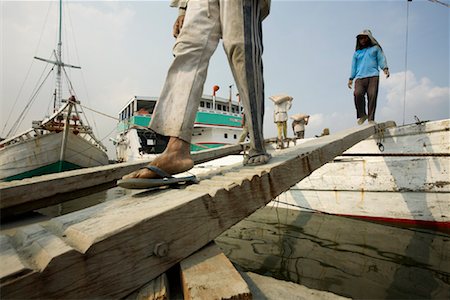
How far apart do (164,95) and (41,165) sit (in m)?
9.03

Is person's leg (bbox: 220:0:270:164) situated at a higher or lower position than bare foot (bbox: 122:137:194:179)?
higher

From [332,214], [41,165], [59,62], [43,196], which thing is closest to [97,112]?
[41,165]

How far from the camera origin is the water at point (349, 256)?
186 cm

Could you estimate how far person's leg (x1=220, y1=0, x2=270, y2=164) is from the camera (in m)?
1.59

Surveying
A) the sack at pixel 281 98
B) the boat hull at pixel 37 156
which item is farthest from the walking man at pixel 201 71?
the boat hull at pixel 37 156

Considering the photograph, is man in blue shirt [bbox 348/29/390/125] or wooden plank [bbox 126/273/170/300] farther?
man in blue shirt [bbox 348/29/390/125]

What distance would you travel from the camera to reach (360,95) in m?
4.61

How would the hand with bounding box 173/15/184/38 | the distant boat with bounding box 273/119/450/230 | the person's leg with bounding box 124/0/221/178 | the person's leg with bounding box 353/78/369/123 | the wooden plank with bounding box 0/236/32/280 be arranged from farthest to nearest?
the person's leg with bounding box 353/78/369/123
the distant boat with bounding box 273/119/450/230
the hand with bounding box 173/15/184/38
the person's leg with bounding box 124/0/221/178
the wooden plank with bounding box 0/236/32/280

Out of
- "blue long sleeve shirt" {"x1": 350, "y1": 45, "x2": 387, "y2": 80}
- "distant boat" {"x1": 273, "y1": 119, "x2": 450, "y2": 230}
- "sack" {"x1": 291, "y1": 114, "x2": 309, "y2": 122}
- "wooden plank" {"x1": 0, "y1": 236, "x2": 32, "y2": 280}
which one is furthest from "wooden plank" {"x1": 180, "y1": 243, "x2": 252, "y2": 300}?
"sack" {"x1": 291, "y1": 114, "x2": 309, "y2": 122}

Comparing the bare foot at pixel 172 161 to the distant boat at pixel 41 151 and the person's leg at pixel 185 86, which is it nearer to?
the person's leg at pixel 185 86

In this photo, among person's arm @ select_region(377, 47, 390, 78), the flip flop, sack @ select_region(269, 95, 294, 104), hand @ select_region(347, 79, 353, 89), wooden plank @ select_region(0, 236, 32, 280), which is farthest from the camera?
sack @ select_region(269, 95, 294, 104)

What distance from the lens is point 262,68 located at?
5.99ft

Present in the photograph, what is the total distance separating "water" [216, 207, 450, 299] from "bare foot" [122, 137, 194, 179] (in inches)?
57.2

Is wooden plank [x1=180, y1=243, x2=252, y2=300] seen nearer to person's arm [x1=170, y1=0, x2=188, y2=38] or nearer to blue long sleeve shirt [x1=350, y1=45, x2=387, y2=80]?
person's arm [x1=170, y1=0, x2=188, y2=38]
